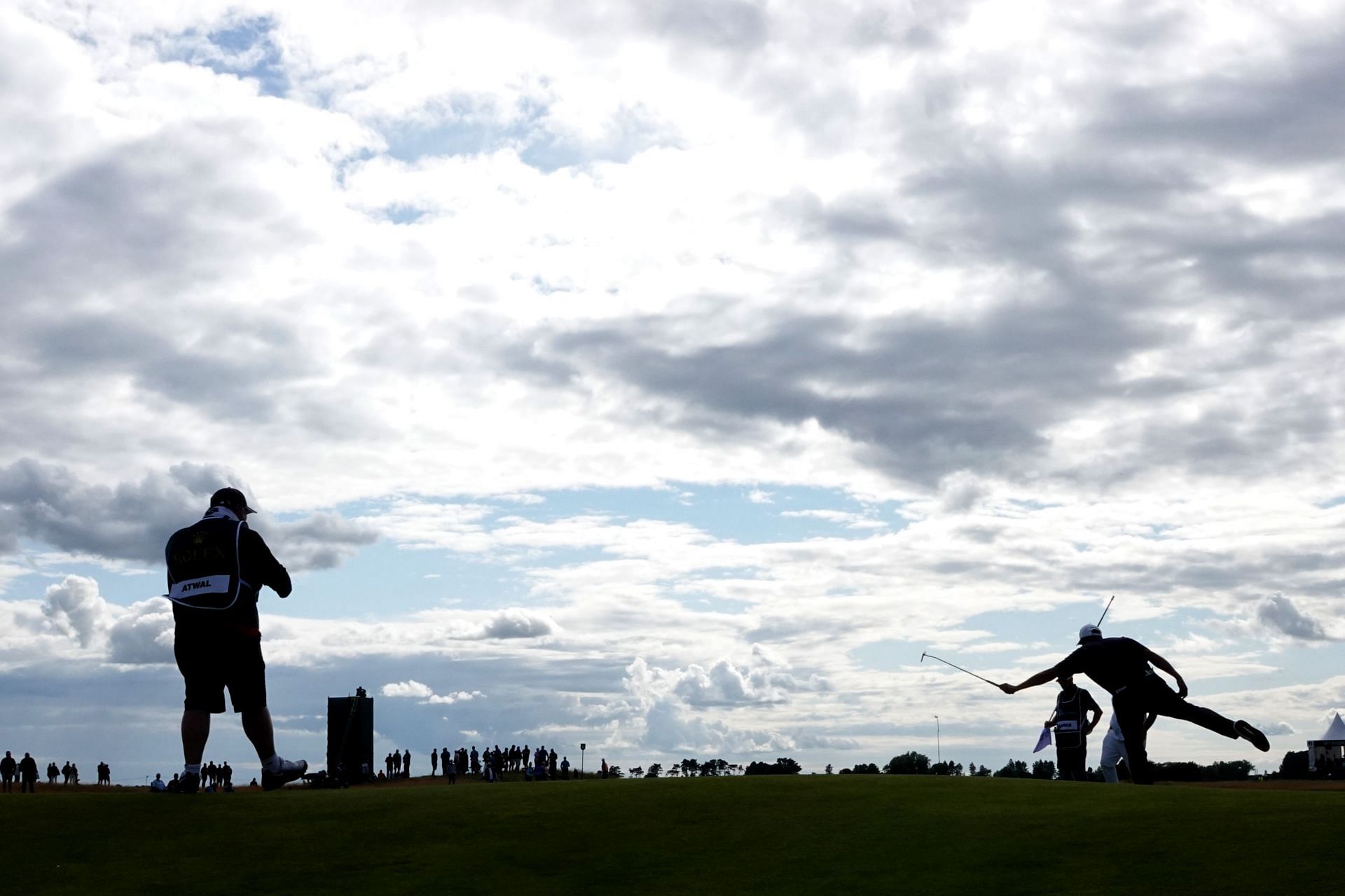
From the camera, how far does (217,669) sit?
1698cm

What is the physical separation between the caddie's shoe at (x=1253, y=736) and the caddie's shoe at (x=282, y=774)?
15020 millimetres

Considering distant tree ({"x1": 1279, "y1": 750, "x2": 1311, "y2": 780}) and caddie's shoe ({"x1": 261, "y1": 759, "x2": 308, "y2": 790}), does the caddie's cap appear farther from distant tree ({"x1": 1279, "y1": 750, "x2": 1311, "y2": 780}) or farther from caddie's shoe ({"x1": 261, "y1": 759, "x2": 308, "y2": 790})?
distant tree ({"x1": 1279, "y1": 750, "x2": 1311, "y2": 780})

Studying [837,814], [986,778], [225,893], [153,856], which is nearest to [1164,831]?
[837,814]

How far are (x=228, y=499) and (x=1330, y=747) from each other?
45.0 m

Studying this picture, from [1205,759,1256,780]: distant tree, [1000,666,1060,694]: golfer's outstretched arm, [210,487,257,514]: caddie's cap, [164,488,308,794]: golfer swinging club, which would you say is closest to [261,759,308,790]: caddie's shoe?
[164,488,308,794]: golfer swinging club

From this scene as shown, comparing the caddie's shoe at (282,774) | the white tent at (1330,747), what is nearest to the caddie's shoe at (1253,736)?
the caddie's shoe at (282,774)

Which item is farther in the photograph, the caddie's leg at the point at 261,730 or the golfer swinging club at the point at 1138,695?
the golfer swinging club at the point at 1138,695

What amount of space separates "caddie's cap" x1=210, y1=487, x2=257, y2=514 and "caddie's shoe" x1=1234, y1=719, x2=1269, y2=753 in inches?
641

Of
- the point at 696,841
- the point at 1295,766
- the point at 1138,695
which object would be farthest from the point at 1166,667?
the point at 1295,766

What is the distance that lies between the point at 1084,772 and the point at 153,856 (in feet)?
54.7

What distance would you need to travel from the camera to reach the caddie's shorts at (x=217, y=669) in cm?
1691

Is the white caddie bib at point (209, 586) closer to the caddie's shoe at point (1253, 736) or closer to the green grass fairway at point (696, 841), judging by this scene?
the green grass fairway at point (696, 841)

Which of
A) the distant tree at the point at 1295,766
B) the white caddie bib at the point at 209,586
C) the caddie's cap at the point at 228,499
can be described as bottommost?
the distant tree at the point at 1295,766

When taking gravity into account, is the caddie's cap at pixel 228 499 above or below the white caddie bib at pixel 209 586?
above
